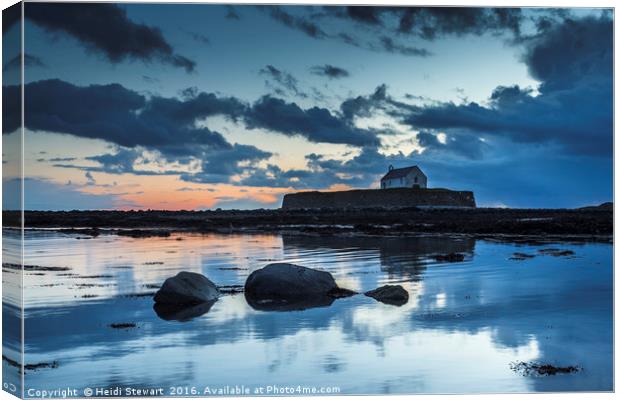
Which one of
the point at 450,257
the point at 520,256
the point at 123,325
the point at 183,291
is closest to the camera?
the point at 123,325

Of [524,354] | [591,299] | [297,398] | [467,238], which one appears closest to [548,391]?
[524,354]

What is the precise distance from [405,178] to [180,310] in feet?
202

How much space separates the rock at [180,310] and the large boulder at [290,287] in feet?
3.38

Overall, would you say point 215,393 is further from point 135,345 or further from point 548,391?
point 548,391

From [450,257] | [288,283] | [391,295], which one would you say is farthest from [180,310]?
[450,257]

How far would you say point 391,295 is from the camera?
545 inches

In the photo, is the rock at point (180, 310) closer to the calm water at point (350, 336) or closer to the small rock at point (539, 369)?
the calm water at point (350, 336)

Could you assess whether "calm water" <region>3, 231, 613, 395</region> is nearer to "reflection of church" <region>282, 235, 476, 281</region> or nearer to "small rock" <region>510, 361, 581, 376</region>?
"small rock" <region>510, 361, 581, 376</region>

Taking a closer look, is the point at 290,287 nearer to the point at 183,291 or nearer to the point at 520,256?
the point at 183,291

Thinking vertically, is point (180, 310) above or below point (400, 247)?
below

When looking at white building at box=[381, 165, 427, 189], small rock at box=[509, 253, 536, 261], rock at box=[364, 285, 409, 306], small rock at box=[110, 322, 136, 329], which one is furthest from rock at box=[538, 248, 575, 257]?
white building at box=[381, 165, 427, 189]

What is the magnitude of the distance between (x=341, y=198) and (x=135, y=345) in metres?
73.9

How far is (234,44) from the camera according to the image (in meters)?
12.9

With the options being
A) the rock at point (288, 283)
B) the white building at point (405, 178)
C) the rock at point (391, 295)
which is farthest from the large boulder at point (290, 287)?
the white building at point (405, 178)
